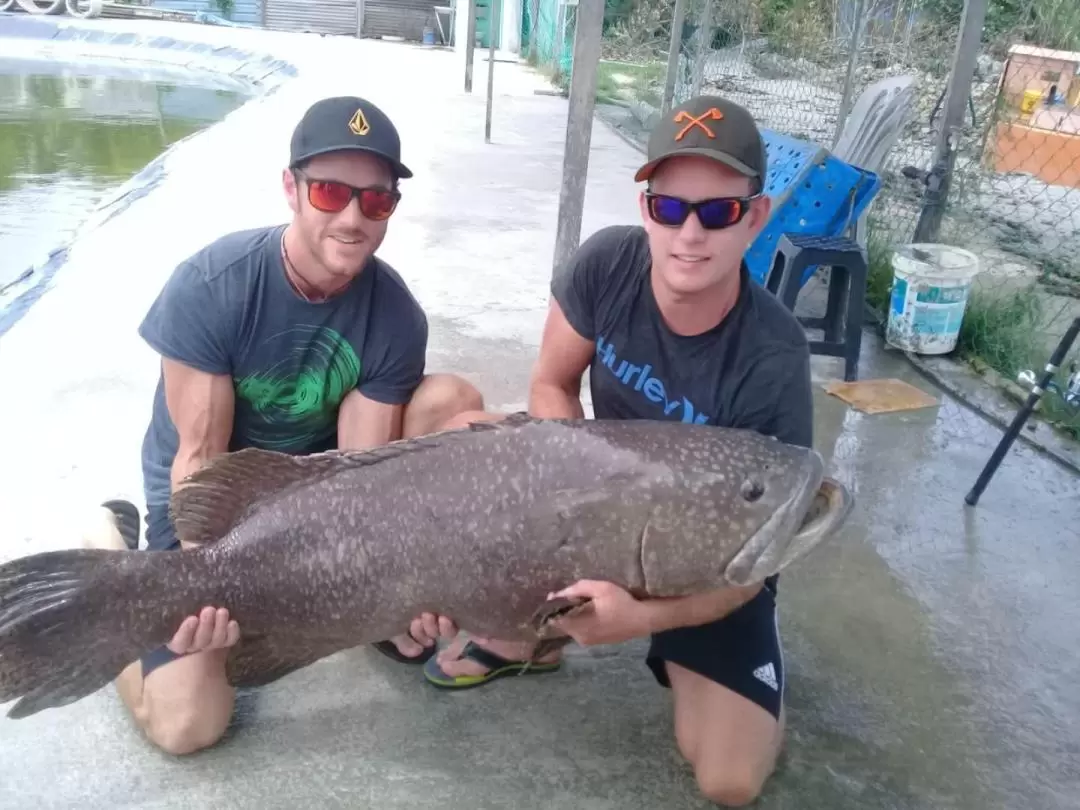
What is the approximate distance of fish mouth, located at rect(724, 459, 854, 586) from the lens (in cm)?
207

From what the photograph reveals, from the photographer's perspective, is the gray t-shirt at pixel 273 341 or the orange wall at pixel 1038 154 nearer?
the gray t-shirt at pixel 273 341

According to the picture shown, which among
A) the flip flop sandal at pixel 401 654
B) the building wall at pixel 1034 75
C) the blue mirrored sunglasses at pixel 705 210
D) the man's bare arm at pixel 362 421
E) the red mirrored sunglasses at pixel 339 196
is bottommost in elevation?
the flip flop sandal at pixel 401 654

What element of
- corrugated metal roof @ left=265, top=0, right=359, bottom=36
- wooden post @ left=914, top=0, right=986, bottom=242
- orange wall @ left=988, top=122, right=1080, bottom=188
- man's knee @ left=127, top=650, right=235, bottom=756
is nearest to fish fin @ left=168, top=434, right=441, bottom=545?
man's knee @ left=127, top=650, right=235, bottom=756

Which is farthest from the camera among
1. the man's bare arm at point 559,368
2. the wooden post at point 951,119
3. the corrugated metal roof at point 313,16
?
the corrugated metal roof at point 313,16

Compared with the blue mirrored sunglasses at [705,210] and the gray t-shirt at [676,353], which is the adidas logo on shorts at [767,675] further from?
the blue mirrored sunglasses at [705,210]

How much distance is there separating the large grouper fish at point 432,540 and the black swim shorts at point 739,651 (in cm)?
50

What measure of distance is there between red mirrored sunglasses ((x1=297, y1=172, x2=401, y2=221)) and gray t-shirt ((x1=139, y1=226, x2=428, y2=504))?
10.3 inches

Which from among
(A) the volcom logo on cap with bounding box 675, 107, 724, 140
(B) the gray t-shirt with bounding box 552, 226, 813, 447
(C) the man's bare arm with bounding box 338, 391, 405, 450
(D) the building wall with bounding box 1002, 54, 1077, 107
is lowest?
(C) the man's bare arm with bounding box 338, 391, 405, 450

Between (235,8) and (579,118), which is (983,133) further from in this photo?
(235,8)

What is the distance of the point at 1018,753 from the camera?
8.75 ft

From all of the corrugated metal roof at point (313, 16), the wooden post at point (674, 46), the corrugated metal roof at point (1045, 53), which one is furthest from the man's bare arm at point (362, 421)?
the corrugated metal roof at point (313, 16)

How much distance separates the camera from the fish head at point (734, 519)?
210 cm

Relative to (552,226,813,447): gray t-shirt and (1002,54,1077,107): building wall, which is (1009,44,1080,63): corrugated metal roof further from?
(552,226,813,447): gray t-shirt

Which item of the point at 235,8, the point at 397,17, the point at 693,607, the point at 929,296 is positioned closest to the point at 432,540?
the point at 693,607
